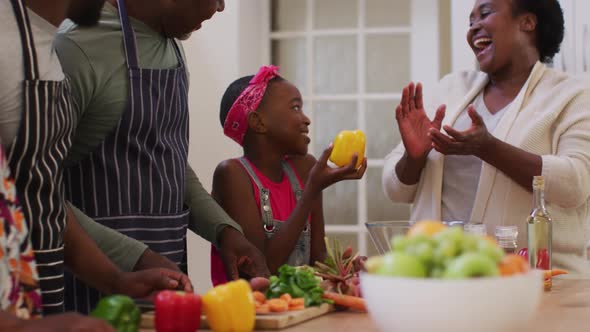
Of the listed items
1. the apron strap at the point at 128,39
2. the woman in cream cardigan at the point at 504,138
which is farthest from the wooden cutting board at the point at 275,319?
the woman in cream cardigan at the point at 504,138

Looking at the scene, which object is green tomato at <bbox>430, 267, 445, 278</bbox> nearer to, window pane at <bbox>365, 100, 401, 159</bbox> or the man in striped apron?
the man in striped apron

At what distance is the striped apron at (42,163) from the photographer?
53.9 inches

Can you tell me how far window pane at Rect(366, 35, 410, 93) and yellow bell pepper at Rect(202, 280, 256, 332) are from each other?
10.1ft

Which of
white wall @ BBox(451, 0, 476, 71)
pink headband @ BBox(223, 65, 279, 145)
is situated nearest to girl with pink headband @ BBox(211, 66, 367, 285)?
pink headband @ BBox(223, 65, 279, 145)

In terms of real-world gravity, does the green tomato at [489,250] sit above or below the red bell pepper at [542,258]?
above

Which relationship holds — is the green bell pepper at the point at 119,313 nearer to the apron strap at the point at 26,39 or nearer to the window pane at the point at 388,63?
the apron strap at the point at 26,39

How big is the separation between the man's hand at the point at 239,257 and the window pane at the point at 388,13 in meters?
2.45

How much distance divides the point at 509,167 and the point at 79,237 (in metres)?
1.24

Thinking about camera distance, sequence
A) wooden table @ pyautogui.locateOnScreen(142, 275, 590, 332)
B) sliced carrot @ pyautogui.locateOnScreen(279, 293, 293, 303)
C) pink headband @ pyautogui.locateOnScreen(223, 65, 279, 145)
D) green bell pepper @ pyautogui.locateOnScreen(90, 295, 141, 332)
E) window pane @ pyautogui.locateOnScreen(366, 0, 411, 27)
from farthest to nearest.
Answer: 1. window pane @ pyautogui.locateOnScreen(366, 0, 411, 27)
2. pink headband @ pyautogui.locateOnScreen(223, 65, 279, 145)
3. sliced carrot @ pyautogui.locateOnScreen(279, 293, 293, 303)
4. wooden table @ pyautogui.locateOnScreen(142, 275, 590, 332)
5. green bell pepper @ pyautogui.locateOnScreen(90, 295, 141, 332)

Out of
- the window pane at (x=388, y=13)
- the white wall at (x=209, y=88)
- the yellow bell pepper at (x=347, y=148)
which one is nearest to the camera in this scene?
the yellow bell pepper at (x=347, y=148)

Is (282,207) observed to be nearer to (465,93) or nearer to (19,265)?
(465,93)

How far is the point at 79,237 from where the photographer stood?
4.98 ft

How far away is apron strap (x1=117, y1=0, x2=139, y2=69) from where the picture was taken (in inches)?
70.5

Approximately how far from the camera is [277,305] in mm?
1368
